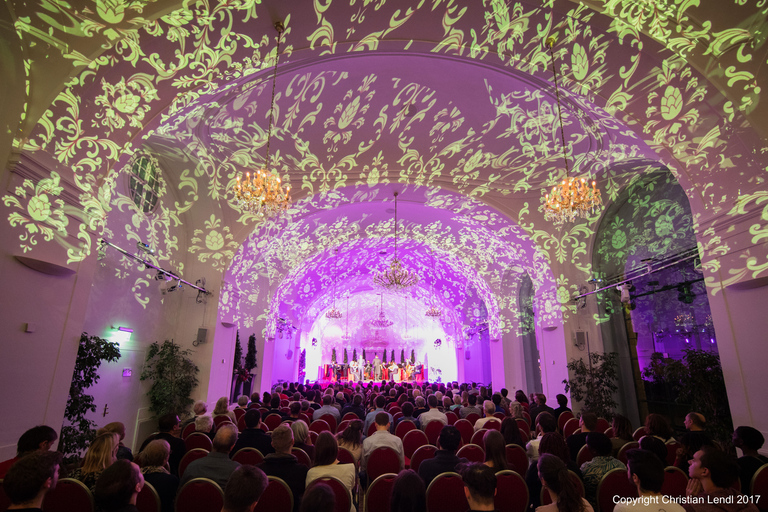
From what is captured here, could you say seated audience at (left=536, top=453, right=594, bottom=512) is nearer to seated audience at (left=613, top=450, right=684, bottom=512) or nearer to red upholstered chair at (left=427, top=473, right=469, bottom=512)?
seated audience at (left=613, top=450, right=684, bottom=512)

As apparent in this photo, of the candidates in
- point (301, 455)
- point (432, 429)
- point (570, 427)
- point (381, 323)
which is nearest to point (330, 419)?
point (432, 429)

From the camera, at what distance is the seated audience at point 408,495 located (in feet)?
8.55

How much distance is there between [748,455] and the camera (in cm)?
353

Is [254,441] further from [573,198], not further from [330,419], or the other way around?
[573,198]

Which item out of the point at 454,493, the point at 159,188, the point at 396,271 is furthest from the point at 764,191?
the point at 159,188

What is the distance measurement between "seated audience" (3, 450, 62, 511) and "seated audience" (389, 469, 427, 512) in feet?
6.77

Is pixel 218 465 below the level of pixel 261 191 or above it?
below

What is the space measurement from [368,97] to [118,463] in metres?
6.20

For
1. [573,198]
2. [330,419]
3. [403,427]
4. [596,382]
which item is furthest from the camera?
[596,382]

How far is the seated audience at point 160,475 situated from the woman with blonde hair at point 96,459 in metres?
0.26

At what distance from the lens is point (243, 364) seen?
11031 millimetres

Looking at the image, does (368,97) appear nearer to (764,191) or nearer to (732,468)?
(764,191)

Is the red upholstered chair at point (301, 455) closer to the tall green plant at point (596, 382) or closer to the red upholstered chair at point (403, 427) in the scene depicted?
the red upholstered chair at point (403, 427)

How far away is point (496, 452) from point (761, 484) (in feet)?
6.72
